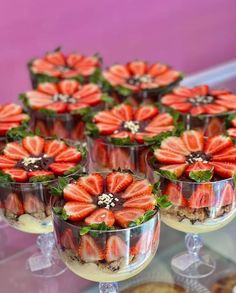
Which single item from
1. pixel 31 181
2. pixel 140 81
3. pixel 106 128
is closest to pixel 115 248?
pixel 31 181

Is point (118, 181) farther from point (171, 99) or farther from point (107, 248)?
point (171, 99)

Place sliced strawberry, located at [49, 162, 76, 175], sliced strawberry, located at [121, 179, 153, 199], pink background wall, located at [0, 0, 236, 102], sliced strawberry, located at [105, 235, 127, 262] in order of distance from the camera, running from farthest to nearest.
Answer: pink background wall, located at [0, 0, 236, 102] → sliced strawberry, located at [49, 162, 76, 175] → sliced strawberry, located at [121, 179, 153, 199] → sliced strawberry, located at [105, 235, 127, 262]

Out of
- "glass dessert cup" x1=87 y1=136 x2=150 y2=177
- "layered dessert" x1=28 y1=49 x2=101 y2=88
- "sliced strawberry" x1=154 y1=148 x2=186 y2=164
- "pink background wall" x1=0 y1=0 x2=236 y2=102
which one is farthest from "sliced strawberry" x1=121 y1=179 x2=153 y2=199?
"pink background wall" x1=0 y1=0 x2=236 y2=102

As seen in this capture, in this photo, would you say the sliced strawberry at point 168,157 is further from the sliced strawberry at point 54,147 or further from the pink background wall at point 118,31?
the pink background wall at point 118,31

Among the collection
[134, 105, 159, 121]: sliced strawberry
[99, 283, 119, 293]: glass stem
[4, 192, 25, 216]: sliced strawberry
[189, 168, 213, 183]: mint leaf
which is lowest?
[99, 283, 119, 293]: glass stem

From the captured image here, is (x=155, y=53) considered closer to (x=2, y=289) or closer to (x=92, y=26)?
(x=92, y=26)

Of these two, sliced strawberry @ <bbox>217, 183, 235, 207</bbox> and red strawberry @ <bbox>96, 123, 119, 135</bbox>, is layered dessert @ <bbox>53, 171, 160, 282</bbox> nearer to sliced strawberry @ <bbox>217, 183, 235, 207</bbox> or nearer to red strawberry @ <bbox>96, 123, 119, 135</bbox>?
sliced strawberry @ <bbox>217, 183, 235, 207</bbox>
